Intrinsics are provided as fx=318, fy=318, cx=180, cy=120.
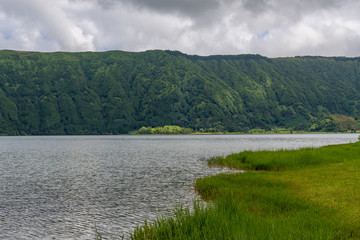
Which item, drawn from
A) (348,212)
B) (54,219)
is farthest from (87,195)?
(348,212)

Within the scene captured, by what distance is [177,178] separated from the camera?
49031 millimetres

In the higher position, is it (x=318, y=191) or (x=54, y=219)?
(x=318, y=191)

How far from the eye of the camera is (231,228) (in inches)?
566

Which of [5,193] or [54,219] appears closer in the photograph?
[54,219]

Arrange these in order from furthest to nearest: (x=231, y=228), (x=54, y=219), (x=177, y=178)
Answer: (x=177, y=178)
(x=54, y=219)
(x=231, y=228)

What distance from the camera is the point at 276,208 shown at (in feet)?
76.4

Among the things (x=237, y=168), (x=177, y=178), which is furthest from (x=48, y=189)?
(x=237, y=168)

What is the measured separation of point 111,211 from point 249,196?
40.9ft

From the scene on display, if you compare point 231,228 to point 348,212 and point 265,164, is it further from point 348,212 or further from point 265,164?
point 265,164

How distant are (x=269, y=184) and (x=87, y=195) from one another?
2046 centimetres

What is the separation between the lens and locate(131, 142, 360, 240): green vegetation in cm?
1433

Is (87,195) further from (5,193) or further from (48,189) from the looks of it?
(5,193)

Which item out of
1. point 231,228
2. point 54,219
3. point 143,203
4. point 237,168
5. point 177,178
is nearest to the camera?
point 231,228

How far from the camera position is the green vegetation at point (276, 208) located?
14.3m
